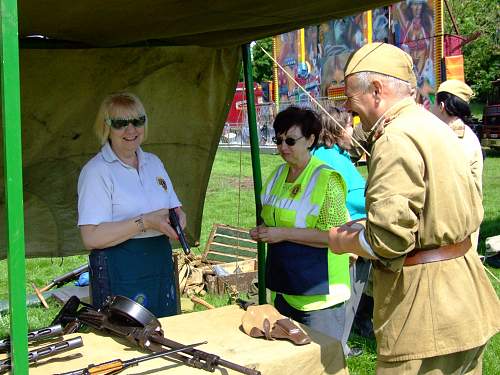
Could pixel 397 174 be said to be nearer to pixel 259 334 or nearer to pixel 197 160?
pixel 259 334

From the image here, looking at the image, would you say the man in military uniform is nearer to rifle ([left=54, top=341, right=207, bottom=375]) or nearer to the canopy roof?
rifle ([left=54, top=341, right=207, bottom=375])

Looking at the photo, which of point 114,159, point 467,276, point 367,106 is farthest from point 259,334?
point 114,159

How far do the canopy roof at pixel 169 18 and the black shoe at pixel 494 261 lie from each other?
377 centimetres

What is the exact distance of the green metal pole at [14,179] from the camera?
4.75 ft

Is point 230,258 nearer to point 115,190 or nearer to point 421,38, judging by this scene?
point 115,190

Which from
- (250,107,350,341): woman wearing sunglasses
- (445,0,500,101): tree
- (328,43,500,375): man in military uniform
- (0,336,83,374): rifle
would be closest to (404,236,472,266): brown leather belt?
(328,43,500,375): man in military uniform

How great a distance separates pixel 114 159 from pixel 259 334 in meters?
1.06

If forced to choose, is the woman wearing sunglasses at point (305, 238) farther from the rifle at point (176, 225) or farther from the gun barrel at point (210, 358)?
the gun barrel at point (210, 358)

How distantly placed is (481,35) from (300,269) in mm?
25730

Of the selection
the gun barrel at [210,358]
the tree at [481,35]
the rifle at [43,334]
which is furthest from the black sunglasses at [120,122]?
the tree at [481,35]

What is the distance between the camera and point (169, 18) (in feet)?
9.68

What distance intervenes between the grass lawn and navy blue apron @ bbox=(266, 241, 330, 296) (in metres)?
1.32

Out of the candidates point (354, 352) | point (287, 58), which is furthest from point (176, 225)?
point (287, 58)

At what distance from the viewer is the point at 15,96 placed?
4.83 feet
